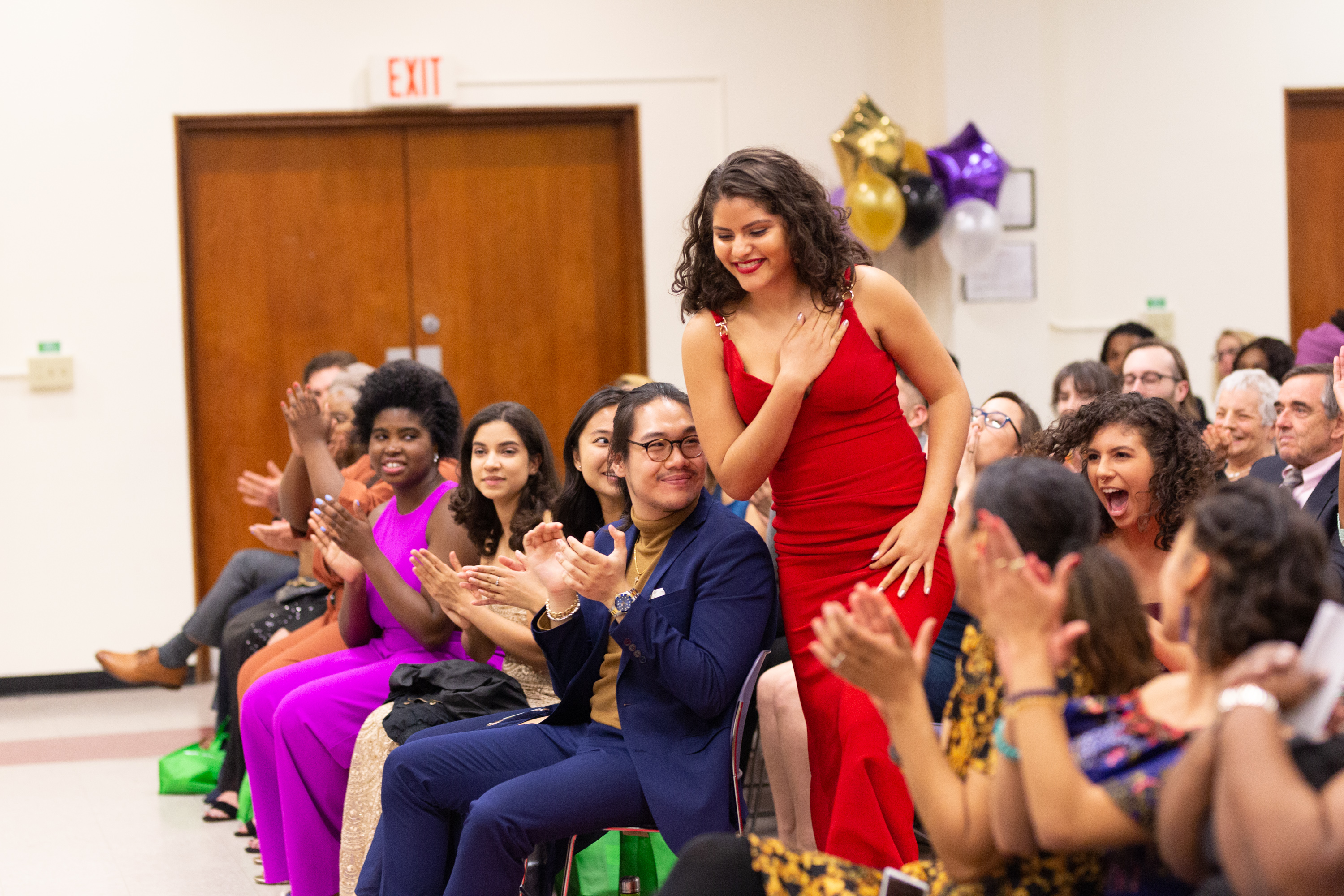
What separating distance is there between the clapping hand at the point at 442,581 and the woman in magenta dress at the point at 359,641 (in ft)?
0.83

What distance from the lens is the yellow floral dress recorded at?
1491mm

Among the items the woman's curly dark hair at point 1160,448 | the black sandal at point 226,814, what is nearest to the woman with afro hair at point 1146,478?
→ the woman's curly dark hair at point 1160,448

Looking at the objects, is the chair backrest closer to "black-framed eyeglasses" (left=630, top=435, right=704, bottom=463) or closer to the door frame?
"black-framed eyeglasses" (left=630, top=435, right=704, bottom=463)

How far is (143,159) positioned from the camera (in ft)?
19.4

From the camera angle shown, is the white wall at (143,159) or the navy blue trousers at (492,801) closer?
the navy blue trousers at (492,801)

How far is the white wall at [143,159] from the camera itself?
19.1 ft

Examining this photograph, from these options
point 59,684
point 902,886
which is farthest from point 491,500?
point 59,684

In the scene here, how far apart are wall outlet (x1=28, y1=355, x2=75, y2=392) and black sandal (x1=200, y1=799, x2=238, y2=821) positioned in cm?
263

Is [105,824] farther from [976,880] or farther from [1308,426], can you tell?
[1308,426]

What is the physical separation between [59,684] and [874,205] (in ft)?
13.9

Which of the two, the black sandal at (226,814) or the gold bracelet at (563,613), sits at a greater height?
the gold bracelet at (563,613)

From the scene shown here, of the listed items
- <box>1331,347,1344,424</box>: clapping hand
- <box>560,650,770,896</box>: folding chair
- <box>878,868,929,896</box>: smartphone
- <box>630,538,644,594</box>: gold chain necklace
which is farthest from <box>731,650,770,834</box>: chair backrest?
<box>1331,347,1344,424</box>: clapping hand

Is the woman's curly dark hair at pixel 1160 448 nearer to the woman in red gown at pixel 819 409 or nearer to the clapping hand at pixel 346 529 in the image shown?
the woman in red gown at pixel 819 409

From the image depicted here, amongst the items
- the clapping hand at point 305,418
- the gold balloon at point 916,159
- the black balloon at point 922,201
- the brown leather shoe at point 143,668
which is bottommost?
the brown leather shoe at point 143,668
